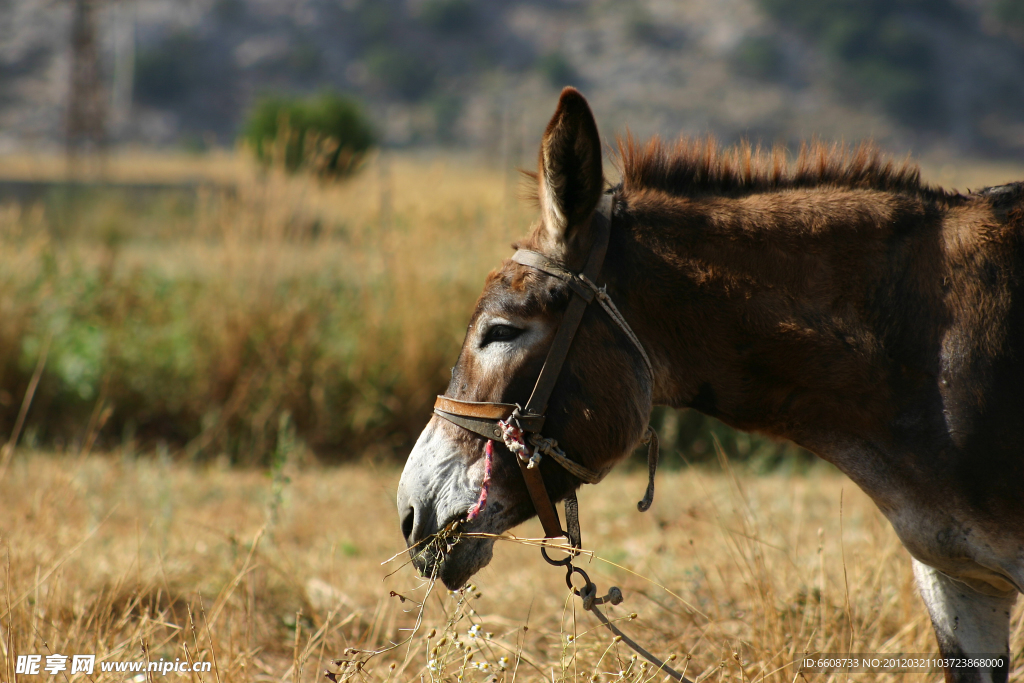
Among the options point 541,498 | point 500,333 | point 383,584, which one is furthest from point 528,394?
point 383,584

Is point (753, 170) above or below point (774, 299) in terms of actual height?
above

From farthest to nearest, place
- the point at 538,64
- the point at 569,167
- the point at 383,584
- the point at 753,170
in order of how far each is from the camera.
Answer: the point at 538,64
the point at 383,584
the point at 753,170
the point at 569,167

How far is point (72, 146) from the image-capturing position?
29203mm

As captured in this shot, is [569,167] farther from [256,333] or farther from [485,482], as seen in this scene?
[256,333]

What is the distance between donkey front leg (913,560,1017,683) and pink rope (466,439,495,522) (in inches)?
52.5

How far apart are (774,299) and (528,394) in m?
0.69

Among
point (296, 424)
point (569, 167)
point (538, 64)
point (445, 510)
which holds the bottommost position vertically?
point (296, 424)

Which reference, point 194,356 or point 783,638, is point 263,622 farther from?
point 194,356

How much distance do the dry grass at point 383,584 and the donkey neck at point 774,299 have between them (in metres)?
0.59

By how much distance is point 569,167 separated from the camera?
1888 millimetres

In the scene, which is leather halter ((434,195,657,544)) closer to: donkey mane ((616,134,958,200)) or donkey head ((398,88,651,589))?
donkey head ((398,88,651,589))

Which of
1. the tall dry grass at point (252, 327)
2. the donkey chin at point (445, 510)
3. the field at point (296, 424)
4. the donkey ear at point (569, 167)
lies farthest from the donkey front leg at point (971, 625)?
the tall dry grass at point (252, 327)

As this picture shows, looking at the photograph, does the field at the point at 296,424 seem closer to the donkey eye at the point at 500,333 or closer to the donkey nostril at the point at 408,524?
the donkey nostril at the point at 408,524

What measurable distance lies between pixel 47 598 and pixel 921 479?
275cm
